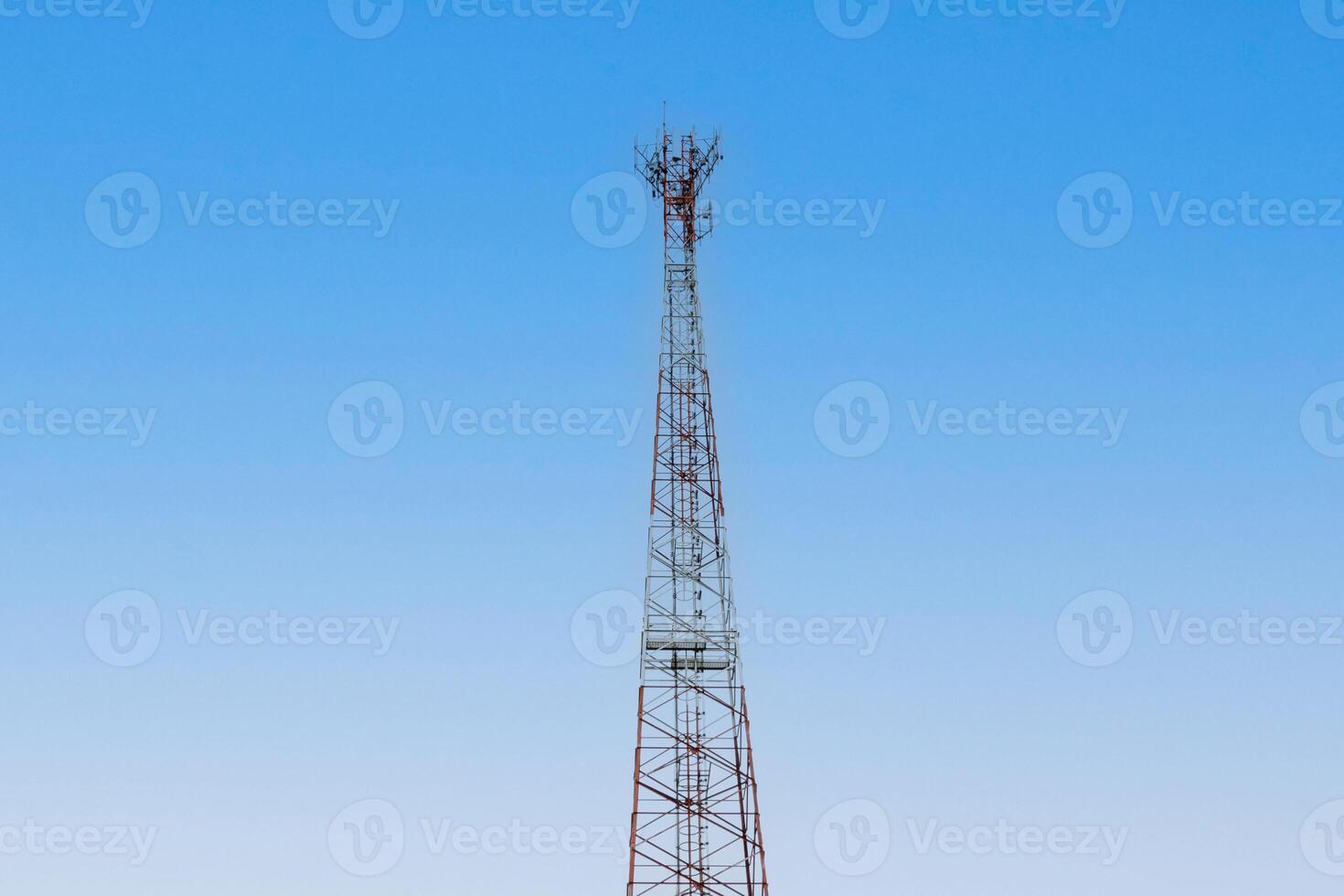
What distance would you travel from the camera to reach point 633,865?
47812 millimetres

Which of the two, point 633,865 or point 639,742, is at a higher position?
point 639,742

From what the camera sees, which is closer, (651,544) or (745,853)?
(745,853)

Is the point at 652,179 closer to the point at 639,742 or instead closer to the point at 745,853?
the point at 639,742

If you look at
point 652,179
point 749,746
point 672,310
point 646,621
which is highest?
point 652,179

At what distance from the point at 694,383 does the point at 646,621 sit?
827cm

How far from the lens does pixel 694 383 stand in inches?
2126

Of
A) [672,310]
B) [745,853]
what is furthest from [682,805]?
[672,310]

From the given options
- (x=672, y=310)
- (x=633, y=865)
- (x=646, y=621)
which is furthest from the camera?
(x=672, y=310)

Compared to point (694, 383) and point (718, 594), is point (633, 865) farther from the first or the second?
point (694, 383)

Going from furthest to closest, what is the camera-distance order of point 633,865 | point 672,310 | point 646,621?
point 672,310 < point 646,621 < point 633,865

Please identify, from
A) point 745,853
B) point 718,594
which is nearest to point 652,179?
point 718,594

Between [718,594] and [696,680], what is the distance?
2.84 meters

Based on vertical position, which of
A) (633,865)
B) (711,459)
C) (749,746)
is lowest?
(633,865)

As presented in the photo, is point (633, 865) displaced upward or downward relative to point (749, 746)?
downward
